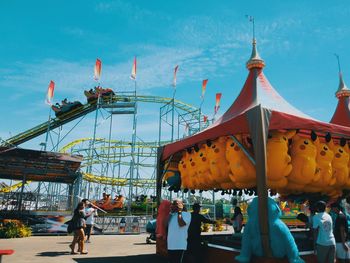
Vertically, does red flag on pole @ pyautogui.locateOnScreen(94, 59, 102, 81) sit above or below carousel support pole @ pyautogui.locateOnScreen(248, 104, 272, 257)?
above

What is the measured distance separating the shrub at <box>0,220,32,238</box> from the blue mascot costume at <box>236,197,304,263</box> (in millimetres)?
11763

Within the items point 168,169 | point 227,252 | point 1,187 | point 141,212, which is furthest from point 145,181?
point 227,252

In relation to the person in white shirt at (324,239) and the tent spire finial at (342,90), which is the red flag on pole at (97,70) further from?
the person in white shirt at (324,239)

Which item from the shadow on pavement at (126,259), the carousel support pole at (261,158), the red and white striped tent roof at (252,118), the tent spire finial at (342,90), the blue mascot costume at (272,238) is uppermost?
the tent spire finial at (342,90)

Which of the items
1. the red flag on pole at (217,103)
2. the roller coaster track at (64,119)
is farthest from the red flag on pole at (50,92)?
the red flag on pole at (217,103)

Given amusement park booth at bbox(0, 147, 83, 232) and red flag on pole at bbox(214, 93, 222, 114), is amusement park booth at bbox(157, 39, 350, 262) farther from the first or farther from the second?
red flag on pole at bbox(214, 93, 222, 114)

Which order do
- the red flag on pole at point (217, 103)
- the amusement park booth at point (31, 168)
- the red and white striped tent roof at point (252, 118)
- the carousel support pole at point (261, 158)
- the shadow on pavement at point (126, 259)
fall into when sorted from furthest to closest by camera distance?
the red flag on pole at point (217, 103)
the amusement park booth at point (31, 168)
the shadow on pavement at point (126, 259)
the red and white striped tent roof at point (252, 118)
the carousel support pole at point (261, 158)

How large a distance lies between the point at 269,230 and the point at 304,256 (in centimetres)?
113

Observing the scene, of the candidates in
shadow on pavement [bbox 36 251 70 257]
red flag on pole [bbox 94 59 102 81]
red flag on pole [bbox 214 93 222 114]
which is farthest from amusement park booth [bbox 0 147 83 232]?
red flag on pole [bbox 214 93 222 114]

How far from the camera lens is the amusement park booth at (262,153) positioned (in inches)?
213

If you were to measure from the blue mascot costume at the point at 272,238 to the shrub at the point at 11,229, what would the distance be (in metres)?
11.8

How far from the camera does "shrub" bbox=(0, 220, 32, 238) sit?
13.4 meters

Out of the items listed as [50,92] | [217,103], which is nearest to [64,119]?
[50,92]

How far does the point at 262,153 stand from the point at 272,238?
55.8 inches
